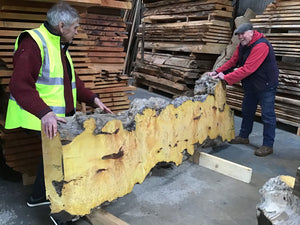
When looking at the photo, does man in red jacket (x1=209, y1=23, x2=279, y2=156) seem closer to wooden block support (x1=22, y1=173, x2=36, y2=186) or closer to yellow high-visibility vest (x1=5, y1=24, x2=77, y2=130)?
yellow high-visibility vest (x1=5, y1=24, x2=77, y2=130)

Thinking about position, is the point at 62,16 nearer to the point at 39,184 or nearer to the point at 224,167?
the point at 39,184

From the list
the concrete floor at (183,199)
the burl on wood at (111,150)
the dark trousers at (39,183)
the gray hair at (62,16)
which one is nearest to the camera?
the burl on wood at (111,150)

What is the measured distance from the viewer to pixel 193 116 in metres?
3.47

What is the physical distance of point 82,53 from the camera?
12.6ft

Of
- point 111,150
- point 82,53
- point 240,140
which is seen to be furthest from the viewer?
point 240,140

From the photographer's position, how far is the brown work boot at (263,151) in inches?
167

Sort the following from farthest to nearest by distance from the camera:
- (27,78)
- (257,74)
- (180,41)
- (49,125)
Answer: (180,41) < (257,74) < (27,78) < (49,125)

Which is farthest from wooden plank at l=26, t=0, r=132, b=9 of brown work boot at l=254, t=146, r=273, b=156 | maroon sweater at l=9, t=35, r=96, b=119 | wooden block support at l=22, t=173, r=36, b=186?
brown work boot at l=254, t=146, r=273, b=156

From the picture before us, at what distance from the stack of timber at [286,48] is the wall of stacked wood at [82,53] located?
305 centimetres

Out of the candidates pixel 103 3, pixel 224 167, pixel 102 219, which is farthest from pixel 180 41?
pixel 102 219

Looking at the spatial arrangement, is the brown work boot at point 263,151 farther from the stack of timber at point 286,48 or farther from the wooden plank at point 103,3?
the wooden plank at point 103,3

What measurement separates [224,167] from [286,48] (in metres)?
3.04

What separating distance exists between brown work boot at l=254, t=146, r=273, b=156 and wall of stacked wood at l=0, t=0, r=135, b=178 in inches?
88.9

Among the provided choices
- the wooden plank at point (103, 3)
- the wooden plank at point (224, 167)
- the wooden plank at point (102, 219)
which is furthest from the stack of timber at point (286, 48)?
the wooden plank at point (102, 219)
